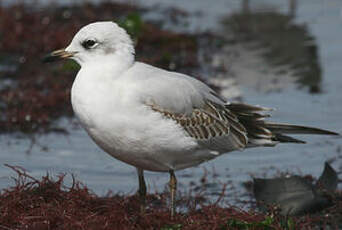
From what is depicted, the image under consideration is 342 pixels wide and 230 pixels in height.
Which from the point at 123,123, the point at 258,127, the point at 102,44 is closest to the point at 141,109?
the point at 123,123

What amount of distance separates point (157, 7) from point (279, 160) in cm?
641

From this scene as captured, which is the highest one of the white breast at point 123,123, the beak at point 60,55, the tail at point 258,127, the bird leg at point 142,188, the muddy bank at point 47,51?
the muddy bank at point 47,51

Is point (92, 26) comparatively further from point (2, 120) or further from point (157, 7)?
point (157, 7)

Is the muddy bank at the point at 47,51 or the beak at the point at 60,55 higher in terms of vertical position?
the muddy bank at the point at 47,51

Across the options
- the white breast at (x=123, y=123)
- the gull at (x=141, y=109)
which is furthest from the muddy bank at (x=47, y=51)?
the white breast at (x=123, y=123)

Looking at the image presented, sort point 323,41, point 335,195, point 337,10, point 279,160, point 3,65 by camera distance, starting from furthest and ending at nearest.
A: point 337,10, point 323,41, point 3,65, point 279,160, point 335,195

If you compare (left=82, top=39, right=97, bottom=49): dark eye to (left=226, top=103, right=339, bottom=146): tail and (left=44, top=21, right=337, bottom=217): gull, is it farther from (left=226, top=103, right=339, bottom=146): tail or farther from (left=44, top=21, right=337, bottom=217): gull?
(left=226, top=103, right=339, bottom=146): tail

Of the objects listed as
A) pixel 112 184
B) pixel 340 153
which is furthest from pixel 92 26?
pixel 340 153

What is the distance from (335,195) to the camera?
7031 millimetres

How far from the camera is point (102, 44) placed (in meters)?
6.20

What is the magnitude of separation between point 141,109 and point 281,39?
262 inches

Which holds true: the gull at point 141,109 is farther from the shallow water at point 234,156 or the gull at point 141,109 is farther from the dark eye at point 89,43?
the shallow water at point 234,156

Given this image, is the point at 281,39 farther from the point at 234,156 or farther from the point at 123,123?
the point at 123,123

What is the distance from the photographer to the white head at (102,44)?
6195mm
